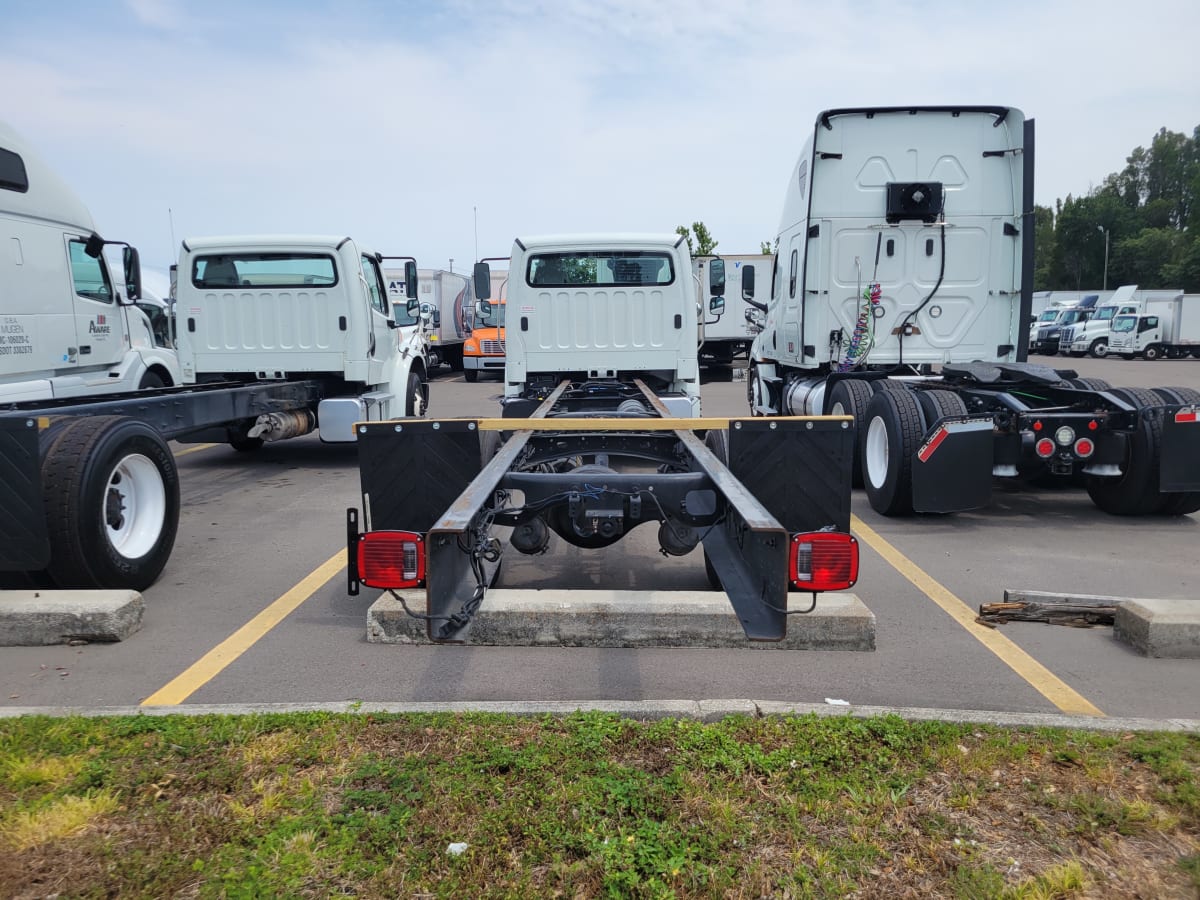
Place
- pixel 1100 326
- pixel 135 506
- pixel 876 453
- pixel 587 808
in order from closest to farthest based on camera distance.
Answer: pixel 587 808 < pixel 135 506 < pixel 876 453 < pixel 1100 326

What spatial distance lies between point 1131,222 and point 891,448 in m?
111

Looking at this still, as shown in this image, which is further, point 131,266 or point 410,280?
point 410,280

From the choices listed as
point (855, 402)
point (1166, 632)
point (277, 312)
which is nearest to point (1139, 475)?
point (855, 402)

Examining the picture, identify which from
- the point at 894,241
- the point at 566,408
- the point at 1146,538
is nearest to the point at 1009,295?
the point at 894,241

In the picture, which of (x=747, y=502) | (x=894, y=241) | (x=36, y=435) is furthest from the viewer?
(x=894, y=241)

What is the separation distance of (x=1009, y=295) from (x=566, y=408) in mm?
5047

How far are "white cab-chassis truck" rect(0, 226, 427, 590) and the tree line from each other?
99.2 m

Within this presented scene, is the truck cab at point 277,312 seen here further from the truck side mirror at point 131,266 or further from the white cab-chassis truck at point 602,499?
the white cab-chassis truck at point 602,499

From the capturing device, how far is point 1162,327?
1342 inches

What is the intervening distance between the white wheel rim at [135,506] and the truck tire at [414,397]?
5.57 meters

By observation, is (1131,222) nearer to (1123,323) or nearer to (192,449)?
(1123,323)

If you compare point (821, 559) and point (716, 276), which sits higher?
point (716, 276)

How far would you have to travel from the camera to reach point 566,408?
7.54m

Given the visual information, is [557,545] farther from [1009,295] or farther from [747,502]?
[1009,295]
